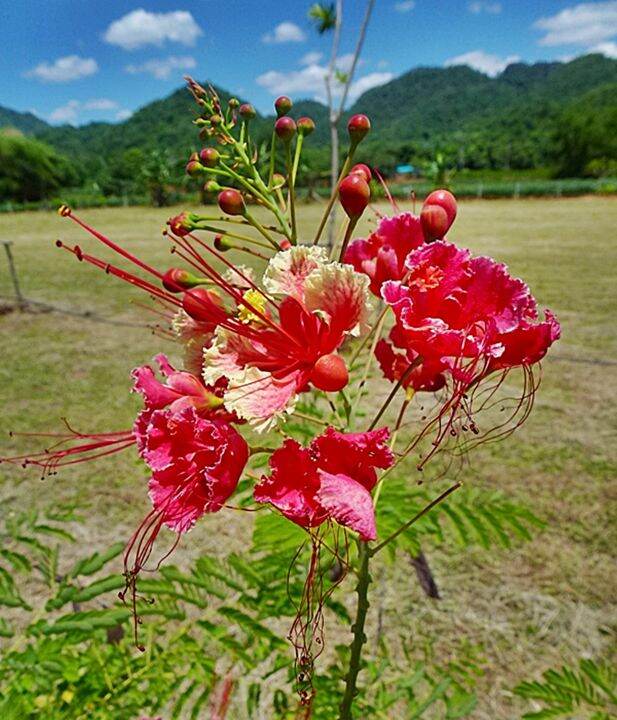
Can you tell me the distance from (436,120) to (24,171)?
107m

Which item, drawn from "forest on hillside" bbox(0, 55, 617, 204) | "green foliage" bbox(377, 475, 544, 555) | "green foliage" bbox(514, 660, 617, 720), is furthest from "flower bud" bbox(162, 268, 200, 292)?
"green foliage" bbox(514, 660, 617, 720)

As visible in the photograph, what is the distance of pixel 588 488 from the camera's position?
3.96 metres

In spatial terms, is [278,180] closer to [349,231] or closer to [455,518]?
[349,231]

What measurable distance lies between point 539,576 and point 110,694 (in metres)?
2.42

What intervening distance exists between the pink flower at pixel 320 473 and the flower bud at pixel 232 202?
44cm

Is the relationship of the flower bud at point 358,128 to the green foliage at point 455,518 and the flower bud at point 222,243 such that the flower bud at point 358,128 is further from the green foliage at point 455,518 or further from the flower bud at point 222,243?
the green foliage at point 455,518

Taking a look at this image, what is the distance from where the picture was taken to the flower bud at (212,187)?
1072mm

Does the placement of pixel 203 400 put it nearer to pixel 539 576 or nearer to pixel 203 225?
pixel 203 225

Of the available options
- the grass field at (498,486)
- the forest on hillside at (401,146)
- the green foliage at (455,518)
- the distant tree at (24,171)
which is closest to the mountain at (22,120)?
the forest on hillside at (401,146)

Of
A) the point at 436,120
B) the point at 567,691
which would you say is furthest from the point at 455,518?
the point at 436,120

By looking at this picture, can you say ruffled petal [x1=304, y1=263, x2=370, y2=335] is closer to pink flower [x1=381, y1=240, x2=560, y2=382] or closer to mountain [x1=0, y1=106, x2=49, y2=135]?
pink flower [x1=381, y1=240, x2=560, y2=382]

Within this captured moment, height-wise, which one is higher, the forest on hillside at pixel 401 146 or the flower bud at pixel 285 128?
the flower bud at pixel 285 128

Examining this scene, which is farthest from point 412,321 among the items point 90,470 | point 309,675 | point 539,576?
point 90,470

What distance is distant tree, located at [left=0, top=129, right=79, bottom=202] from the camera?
164ft
